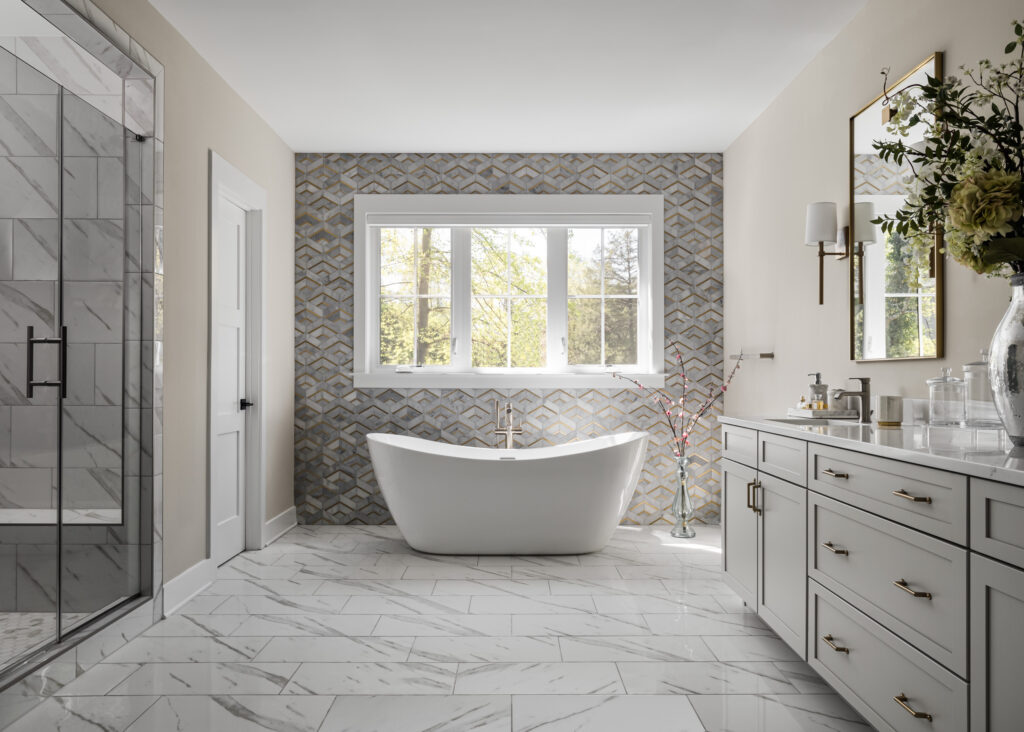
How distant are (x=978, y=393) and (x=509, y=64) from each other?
249 cm

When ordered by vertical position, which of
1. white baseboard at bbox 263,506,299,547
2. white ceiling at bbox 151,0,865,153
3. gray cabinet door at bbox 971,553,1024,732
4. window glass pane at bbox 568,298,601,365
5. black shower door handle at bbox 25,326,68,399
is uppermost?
white ceiling at bbox 151,0,865,153

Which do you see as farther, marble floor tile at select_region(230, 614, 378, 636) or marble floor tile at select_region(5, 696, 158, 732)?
marble floor tile at select_region(230, 614, 378, 636)

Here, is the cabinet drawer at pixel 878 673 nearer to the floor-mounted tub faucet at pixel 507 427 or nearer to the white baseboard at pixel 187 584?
the white baseboard at pixel 187 584

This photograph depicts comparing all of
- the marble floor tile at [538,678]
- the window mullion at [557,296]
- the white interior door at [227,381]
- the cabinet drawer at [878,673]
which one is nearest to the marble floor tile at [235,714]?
the marble floor tile at [538,678]

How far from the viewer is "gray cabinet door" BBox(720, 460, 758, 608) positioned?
2719 mm

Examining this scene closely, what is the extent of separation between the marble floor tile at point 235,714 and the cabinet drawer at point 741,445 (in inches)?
68.7

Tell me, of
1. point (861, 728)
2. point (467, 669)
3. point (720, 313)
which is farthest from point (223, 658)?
point (720, 313)

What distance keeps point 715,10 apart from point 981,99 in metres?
1.63

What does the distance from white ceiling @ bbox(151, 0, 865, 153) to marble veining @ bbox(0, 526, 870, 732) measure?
8.30 ft

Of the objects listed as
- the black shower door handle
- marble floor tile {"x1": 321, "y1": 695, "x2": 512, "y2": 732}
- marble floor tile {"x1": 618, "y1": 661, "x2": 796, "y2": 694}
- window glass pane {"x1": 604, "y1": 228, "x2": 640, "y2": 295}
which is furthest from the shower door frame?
window glass pane {"x1": 604, "y1": 228, "x2": 640, "y2": 295}

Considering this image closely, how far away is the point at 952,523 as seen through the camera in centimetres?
146

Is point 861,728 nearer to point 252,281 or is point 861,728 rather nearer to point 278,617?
point 278,617

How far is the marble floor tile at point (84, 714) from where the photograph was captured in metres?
2.03

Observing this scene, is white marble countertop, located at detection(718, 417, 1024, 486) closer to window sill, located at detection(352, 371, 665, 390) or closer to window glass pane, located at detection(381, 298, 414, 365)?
window sill, located at detection(352, 371, 665, 390)
